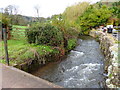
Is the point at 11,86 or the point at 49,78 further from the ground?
the point at 11,86

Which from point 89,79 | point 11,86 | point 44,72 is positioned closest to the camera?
point 11,86

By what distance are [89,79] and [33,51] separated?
112 inches

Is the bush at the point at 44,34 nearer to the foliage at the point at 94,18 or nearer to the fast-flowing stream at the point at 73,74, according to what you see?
the fast-flowing stream at the point at 73,74

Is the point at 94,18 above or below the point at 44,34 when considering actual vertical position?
above

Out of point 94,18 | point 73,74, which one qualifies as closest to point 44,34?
point 73,74

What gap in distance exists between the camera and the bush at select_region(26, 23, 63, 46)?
20.8 feet

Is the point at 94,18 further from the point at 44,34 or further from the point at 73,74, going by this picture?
the point at 73,74

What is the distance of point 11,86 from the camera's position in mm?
1454

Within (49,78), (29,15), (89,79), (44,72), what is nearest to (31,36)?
(44,72)

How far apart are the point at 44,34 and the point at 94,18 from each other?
11682 millimetres

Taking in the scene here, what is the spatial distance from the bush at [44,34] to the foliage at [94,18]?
10756mm

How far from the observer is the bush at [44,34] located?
6332mm

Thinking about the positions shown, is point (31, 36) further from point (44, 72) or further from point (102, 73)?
point (102, 73)

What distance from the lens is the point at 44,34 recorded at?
6312mm
